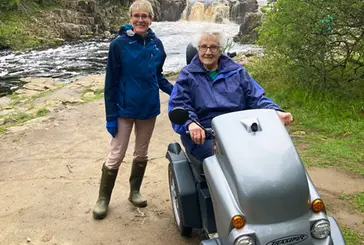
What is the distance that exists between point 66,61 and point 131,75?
15608mm

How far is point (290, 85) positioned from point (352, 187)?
3674 mm

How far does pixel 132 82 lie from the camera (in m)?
3.56

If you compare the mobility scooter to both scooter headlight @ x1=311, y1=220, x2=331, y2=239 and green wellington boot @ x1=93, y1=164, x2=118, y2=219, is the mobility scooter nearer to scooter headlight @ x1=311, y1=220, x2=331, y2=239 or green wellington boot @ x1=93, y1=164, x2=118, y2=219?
scooter headlight @ x1=311, y1=220, x2=331, y2=239

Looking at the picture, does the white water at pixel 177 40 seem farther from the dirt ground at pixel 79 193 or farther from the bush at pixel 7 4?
the bush at pixel 7 4

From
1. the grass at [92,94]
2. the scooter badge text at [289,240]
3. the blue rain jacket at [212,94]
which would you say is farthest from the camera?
the grass at [92,94]

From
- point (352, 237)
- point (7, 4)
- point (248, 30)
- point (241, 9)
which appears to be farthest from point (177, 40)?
point (352, 237)

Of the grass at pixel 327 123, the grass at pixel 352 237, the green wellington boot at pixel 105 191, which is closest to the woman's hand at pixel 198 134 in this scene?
the green wellington boot at pixel 105 191

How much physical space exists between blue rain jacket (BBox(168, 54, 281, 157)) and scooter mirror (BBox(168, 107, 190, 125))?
0.82ft

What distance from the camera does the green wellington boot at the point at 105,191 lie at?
3796 mm

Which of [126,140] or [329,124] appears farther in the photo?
[329,124]

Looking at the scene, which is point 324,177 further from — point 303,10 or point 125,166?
point 303,10

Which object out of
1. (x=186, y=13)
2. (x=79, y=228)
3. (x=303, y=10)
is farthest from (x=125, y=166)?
(x=186, y=13)

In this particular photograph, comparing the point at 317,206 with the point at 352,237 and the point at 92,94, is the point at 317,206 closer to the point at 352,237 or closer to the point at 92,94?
the point at 352,237

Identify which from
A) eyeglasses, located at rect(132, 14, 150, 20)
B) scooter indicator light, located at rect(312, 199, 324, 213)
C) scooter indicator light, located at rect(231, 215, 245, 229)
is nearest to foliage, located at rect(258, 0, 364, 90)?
eyeglasses, located at rect(132, 14, 150, 20)
